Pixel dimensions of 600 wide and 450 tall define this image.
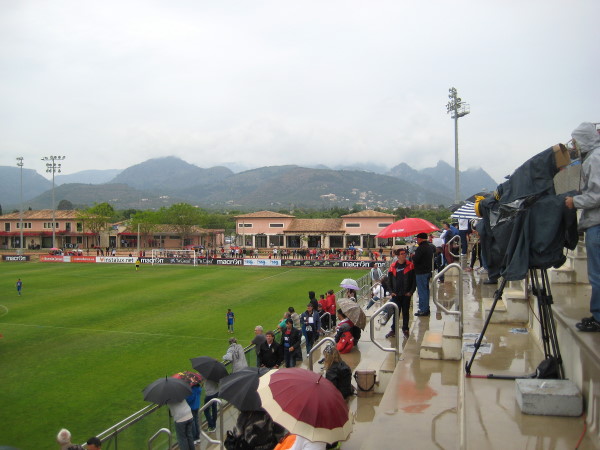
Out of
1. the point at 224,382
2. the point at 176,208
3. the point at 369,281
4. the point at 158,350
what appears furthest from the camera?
the point at 176,208

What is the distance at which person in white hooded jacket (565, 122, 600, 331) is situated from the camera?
423 centimetres

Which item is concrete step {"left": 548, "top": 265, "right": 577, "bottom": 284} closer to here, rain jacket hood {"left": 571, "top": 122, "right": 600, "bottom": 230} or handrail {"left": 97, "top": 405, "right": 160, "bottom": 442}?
rain jacket hood {"left": 571, "top": 122, "right": 600, "bottom": 230}

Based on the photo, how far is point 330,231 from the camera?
7150 cm

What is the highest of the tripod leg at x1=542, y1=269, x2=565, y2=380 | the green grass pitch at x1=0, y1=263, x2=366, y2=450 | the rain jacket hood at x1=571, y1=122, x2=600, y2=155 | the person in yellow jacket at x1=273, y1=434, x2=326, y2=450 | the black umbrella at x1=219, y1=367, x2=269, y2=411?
the rain jacket hood at x1=571, y1=122, x2=600, y2=155

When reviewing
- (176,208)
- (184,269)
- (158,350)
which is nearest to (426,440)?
(158,350)

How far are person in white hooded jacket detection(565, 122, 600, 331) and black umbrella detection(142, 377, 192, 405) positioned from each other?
5.92 m

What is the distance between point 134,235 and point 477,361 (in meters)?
84.6

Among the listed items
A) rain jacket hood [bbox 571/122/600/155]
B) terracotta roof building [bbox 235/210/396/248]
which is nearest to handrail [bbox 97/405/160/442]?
rain jacket hood [bbox 571/122/600/155]

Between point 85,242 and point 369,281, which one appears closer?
point 369,281

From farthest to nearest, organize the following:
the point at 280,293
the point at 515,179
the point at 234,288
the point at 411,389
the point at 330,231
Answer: the point at 330,231 < the point at 234,288 < the point at 280,293 < the point at 411,389 < the point at 515,179

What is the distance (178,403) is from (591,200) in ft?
21.3

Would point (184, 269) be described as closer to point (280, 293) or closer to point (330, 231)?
point (280, 293)

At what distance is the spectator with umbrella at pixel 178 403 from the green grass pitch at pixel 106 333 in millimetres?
3856

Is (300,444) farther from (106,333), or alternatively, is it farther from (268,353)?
(106,333)
